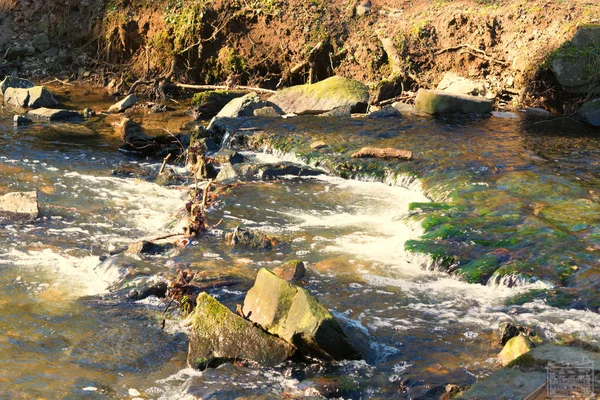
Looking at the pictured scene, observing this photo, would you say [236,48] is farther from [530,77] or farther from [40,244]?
[40,244]

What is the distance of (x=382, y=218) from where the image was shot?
8.33 m

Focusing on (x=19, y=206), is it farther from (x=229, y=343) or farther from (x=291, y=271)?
(x=229, y=343)

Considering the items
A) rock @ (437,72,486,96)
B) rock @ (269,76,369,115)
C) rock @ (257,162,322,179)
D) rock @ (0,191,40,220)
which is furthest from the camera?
rock @ (437,72,486,96)

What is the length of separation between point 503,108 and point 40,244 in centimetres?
912

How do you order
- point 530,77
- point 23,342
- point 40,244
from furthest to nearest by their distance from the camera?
point 530,77 < point 40,244 < point 23,342

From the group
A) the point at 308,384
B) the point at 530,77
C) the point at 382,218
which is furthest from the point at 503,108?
the point at 308,384

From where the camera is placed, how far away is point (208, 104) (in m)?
14.0

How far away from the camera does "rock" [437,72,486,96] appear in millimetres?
13312

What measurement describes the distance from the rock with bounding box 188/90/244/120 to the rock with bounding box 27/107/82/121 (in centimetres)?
231

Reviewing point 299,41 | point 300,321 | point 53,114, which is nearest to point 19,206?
point 300,321

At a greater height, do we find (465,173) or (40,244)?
(465,173)

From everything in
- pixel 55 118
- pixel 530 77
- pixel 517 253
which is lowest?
pixel 55 118

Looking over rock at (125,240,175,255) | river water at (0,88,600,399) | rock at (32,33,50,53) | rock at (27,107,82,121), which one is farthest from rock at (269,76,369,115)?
rock at (32,33,50,53)

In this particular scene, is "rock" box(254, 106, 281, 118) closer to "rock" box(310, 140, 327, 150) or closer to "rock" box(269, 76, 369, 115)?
"rock" box(269, 76, 369, 115)
